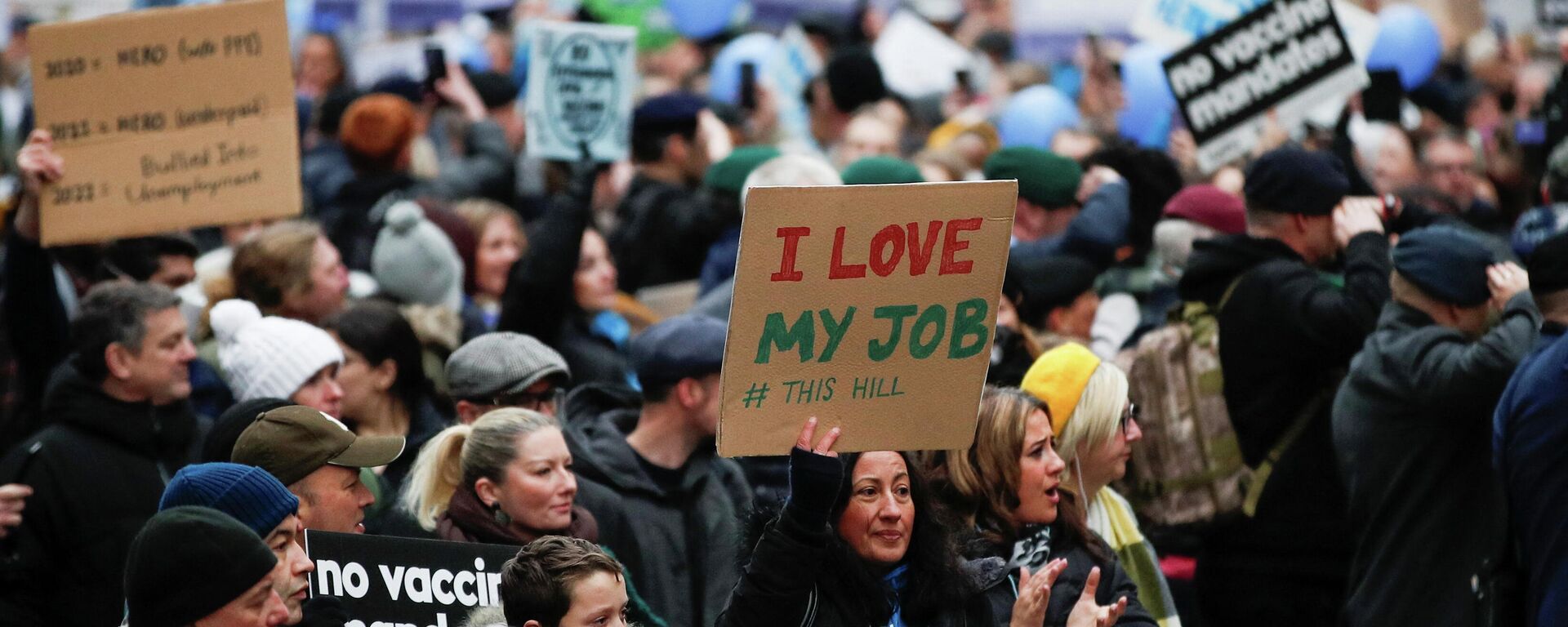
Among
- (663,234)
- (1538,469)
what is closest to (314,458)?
(1538,469)

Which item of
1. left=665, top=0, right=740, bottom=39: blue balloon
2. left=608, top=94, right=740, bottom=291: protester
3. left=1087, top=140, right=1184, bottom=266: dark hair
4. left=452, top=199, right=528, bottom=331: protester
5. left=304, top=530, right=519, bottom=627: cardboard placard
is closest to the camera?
left=304, top=530, right=519, bottom=627: cardboard placard

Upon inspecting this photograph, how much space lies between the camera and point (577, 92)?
8.58 meters

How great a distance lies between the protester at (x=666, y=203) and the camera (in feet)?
30.5

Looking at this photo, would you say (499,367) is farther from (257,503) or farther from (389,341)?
(257,503)

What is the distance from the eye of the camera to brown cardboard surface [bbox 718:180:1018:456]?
425 centimetres

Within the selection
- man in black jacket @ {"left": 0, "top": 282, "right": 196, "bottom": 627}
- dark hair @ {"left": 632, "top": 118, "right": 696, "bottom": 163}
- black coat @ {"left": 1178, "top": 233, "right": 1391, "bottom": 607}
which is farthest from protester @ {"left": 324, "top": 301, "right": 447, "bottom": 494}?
dark hair @ {"left": 632, "top": 118, "right": 696, "bottom": 163}

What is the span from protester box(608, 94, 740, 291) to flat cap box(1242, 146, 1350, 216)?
2.76 meters

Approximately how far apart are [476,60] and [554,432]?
30.5 ft

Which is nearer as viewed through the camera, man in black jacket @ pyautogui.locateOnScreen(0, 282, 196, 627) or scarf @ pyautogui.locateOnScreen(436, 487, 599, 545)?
scarf @ pyautogui.locateOnScreen(436, 487, 599, 545)

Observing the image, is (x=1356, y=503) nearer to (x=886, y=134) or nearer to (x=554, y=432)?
(x=554, y=432)

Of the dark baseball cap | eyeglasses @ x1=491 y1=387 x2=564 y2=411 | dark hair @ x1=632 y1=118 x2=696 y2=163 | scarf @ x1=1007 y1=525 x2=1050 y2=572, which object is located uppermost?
the dark baseball cap

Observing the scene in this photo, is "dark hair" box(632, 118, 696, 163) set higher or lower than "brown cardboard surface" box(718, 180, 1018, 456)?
lower

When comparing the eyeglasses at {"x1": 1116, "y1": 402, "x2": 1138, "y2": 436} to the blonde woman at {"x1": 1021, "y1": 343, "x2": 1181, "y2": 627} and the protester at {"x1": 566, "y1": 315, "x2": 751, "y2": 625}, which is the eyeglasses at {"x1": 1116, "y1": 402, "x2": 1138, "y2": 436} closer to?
the blonde woman at {"x1": 1021, "y1": 343, "x2": 1181, "y2": 627}

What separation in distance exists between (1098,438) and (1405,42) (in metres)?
7.81
